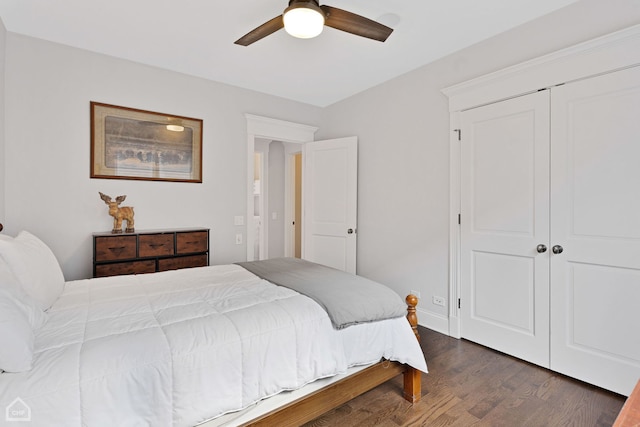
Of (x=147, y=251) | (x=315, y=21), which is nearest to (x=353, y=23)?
(x=315, y=21)

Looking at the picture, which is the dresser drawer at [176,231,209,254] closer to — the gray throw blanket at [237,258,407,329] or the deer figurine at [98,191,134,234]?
the deer figurine at [98,191,134,234]

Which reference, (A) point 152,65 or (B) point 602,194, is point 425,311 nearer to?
(B) point 602,194

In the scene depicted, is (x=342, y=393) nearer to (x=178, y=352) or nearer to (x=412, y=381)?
(x=412, y=381)

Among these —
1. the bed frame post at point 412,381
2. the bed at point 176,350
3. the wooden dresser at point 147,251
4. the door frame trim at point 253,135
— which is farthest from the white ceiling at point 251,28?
the bed frame post at point 412,381

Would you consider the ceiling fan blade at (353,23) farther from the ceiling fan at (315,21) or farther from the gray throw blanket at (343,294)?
the gray throw blanket at (343,294)

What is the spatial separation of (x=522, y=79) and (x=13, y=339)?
3.26m

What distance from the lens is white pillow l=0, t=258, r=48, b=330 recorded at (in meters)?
1.15

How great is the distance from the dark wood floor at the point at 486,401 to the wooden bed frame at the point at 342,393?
15 cm

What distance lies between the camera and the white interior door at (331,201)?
390cm

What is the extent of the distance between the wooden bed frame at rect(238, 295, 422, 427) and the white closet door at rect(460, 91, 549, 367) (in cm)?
111

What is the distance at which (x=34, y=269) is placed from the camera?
1475 mm

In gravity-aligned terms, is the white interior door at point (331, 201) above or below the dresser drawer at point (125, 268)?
above

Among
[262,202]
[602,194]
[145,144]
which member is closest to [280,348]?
[602,194]

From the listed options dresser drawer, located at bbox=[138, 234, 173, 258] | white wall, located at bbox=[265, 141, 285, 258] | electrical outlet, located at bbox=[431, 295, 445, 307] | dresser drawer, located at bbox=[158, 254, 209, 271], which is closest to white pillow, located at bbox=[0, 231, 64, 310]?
dresser drawer, located at bbox=[138, 234, 173, 258]
